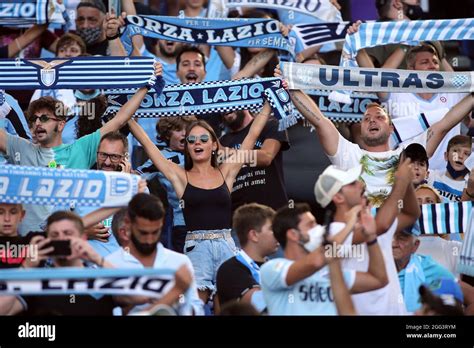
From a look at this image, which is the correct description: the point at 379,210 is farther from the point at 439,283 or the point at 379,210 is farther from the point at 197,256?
the point at 197,256

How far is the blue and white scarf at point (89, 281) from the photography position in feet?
27.9

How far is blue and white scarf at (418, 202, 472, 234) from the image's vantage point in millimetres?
9664

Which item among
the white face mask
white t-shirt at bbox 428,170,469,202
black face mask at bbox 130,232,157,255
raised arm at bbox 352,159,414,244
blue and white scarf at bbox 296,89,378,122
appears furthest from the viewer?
blue and white scarf at bbox 296,89,378,122

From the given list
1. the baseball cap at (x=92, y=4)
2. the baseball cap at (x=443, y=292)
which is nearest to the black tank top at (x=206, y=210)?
the baseball cap at (x=443, y=292)

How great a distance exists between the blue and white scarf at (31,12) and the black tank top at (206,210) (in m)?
2.43

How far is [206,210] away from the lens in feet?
32.1

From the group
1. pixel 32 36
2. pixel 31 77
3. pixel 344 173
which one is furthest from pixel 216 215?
pixel 32 36

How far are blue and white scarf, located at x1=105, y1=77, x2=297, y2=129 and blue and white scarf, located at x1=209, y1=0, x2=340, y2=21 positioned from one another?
144 centimetres

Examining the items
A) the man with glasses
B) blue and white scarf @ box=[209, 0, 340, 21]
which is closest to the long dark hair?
the man with glasses

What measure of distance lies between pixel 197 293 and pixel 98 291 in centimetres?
91

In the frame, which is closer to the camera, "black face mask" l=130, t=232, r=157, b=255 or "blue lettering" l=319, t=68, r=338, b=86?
"black face mask" l=130, t=232, r=157, b=255

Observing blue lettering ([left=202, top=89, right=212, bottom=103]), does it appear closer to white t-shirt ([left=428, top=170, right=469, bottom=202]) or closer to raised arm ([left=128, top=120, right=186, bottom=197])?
raised arm ([left=128, top=120, right=186, bottom=197])

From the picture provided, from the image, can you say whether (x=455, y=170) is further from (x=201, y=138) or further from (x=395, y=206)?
(x=201, y=138)
